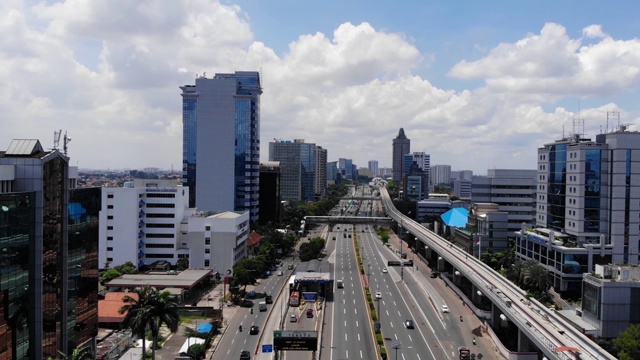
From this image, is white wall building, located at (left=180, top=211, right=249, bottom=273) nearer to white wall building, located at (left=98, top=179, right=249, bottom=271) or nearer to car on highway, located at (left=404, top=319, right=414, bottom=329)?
white wall building, located at (left=98, top=179, right=249, bottom=271)

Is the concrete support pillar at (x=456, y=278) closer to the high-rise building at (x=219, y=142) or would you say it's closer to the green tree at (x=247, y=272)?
the green tree at (x=247, y=272)

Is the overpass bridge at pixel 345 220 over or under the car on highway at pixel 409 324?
over

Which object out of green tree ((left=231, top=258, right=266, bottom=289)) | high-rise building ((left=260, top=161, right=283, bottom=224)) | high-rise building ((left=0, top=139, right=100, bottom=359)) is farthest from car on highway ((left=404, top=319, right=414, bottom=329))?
high-rise building ((left=260, top=161, right=283, bottom=224))

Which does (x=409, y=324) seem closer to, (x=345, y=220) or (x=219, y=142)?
(x=219, y=142)

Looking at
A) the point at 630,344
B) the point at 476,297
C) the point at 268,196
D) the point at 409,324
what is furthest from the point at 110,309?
the point at 268,196

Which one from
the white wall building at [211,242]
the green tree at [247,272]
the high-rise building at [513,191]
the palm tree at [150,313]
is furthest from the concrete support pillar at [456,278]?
the palm tree at [150,313]

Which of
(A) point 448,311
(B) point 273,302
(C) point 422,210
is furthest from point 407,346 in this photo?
(C) point 422,210
